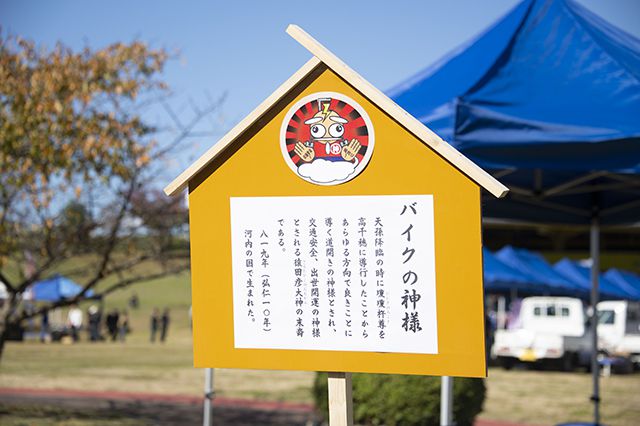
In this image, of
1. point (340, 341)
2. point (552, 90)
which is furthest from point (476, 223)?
point (552, 90)

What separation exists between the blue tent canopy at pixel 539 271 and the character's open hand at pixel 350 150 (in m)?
22.0

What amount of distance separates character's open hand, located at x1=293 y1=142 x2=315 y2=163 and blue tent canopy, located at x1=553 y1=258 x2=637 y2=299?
24.5 metres

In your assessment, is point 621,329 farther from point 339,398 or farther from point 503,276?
point 339,398

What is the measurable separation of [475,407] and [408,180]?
694 centimetres

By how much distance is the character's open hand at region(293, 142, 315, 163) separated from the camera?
3590 millimetres

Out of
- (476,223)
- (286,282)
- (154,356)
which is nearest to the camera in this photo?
(476,223)

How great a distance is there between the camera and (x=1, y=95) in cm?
951

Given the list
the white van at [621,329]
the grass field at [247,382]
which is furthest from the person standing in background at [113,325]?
the white van at [621,329]

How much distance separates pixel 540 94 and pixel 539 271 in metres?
21.1

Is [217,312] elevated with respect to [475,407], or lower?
elevated

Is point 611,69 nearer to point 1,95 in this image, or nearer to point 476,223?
point 476,223

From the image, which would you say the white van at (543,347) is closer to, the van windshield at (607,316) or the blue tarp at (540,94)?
the van windshield at (607,316)

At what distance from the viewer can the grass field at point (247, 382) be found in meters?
14.0

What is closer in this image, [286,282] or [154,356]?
[286,282]
